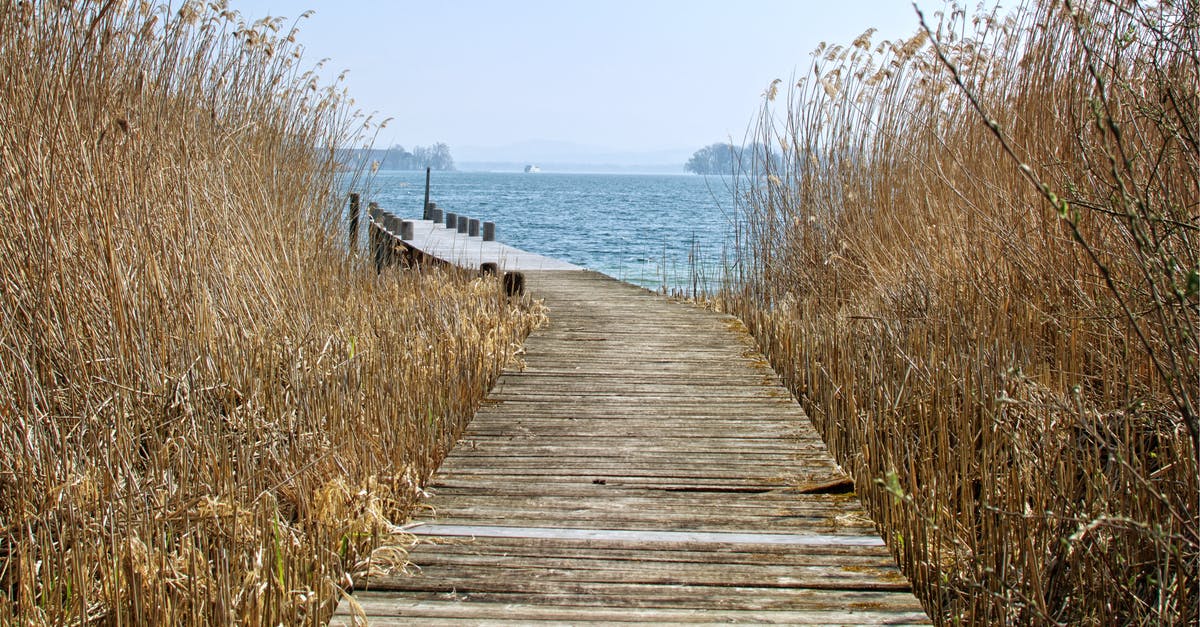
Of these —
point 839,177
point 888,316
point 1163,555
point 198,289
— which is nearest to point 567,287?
point 839,177

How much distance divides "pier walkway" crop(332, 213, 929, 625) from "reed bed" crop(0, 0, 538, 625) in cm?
19

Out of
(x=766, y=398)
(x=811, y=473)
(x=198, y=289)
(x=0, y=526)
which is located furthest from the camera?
(x=766, y=398)

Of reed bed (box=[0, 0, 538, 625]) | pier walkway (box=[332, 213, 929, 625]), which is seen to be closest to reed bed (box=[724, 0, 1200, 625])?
pier walkway (box=[332, 213, 929, 625])

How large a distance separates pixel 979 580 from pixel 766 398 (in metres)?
1.90

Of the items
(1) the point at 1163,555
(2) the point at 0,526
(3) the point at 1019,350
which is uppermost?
(3) the point at 1019,350

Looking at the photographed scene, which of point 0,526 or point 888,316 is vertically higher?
point 888,316

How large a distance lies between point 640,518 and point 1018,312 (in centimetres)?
180

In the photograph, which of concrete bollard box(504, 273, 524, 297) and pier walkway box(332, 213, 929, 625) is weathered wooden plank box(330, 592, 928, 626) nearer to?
pier walkway box(332, 213, 929, 625)

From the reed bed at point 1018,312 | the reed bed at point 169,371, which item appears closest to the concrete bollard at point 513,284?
the reed bed at point 1018,312

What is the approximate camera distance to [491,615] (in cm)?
231

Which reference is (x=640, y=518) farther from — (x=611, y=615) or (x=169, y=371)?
(x=169, y=371)

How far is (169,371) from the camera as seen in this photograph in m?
3.62

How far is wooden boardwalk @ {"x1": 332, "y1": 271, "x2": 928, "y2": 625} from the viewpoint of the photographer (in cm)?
239

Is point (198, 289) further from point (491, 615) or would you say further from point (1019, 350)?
point (1019, 350)
